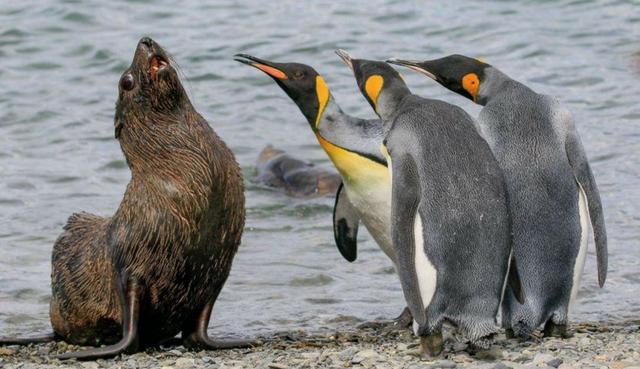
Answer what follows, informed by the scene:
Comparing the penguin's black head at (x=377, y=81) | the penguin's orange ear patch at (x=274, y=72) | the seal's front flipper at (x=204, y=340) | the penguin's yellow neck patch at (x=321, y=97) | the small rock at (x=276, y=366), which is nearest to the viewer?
the small rock at (x=276, y=366)

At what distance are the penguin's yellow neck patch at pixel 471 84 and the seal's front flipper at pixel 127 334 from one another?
2.00 m

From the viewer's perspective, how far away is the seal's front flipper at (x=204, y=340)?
270 inches

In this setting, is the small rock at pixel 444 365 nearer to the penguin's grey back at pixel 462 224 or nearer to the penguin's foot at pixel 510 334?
the penguin's grey back at pixel 462 224

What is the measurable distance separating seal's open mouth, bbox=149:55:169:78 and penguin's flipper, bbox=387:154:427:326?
147 centimetres

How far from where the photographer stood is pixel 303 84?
796cm

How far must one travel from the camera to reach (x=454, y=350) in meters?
6.19

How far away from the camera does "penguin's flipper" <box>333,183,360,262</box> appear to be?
7.90m

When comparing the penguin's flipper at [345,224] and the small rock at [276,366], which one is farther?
the penguin's flipper at [345,224]

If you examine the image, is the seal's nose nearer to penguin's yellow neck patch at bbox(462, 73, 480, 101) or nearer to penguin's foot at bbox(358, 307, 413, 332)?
penguin's yellow neck patch at bbox(462, 73, 480, 101)

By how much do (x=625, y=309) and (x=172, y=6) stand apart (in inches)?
453

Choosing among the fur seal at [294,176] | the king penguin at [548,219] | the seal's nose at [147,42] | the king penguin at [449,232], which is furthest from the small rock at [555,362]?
the fur seal at [294,176]

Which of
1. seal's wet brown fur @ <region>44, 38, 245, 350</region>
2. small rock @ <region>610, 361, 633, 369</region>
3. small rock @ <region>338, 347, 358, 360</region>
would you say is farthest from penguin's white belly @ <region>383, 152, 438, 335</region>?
seal's wet brown fur @ <region>44, 38, 245, 350</region>

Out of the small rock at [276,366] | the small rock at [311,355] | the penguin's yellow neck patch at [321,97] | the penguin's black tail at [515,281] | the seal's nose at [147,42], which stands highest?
the seal's nose at [147,42]

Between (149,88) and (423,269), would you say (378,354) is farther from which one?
(149,88)
